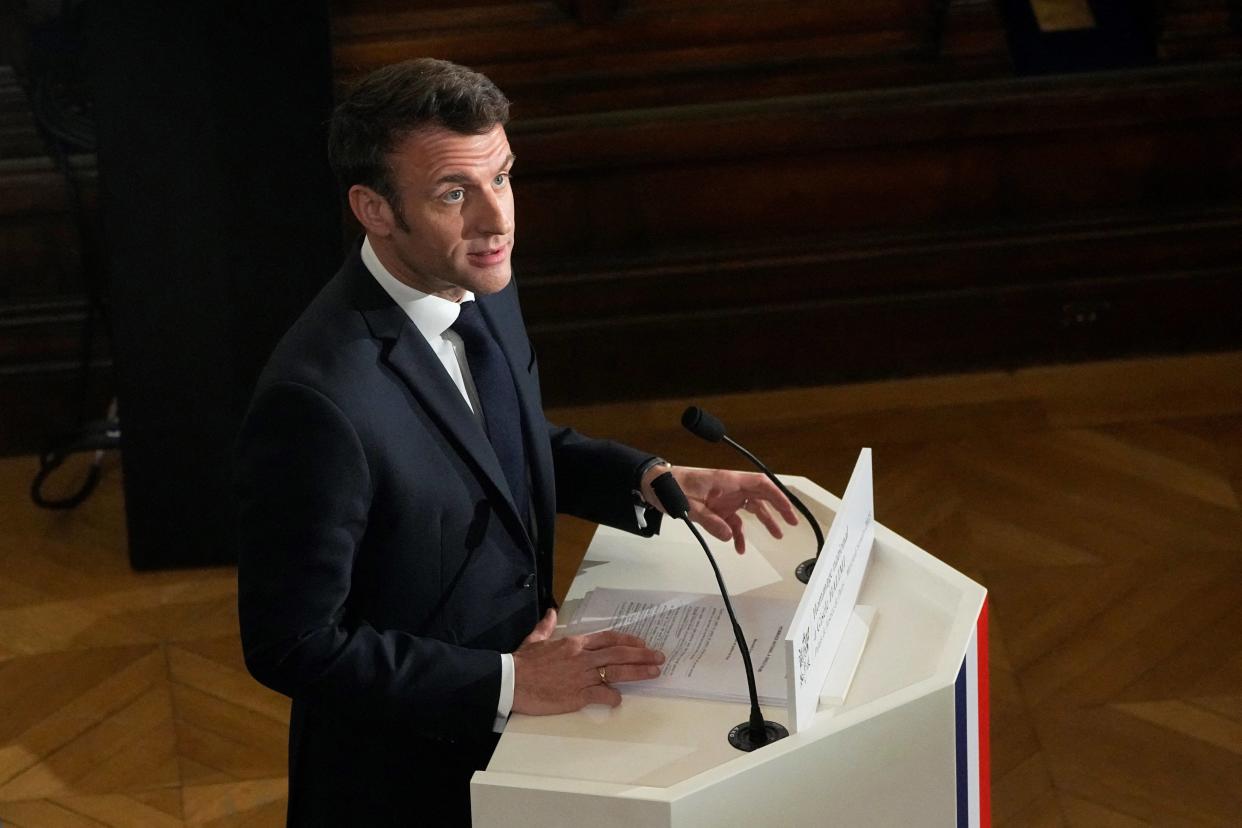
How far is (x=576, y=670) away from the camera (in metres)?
1.97

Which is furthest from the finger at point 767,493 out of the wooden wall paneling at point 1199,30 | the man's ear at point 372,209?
the wooden wall paneling at point 1199,30

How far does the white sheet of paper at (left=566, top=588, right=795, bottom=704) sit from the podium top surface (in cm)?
2

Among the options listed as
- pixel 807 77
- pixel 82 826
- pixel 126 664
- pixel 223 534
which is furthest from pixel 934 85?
pixel 82 826

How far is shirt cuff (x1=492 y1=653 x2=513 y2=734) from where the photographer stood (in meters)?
1.95

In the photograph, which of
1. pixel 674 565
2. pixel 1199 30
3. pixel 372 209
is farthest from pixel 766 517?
pixel 1199 30

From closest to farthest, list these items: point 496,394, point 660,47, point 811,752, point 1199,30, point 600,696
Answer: point 811,752
point 600,696
point 496,394
point 660,47
point 1199,30

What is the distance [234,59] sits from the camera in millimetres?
3662

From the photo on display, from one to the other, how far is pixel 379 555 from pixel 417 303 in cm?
29

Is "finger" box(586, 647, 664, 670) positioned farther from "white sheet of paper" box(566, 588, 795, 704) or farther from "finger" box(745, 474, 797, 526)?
"finger" box(745, 474, 797, 526)

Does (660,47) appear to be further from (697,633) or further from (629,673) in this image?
(629,673)

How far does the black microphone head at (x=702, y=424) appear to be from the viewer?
2.06 m

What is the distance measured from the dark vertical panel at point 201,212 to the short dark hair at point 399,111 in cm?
186

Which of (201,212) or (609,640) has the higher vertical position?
(609,640)

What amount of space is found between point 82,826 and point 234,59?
1.60 m
